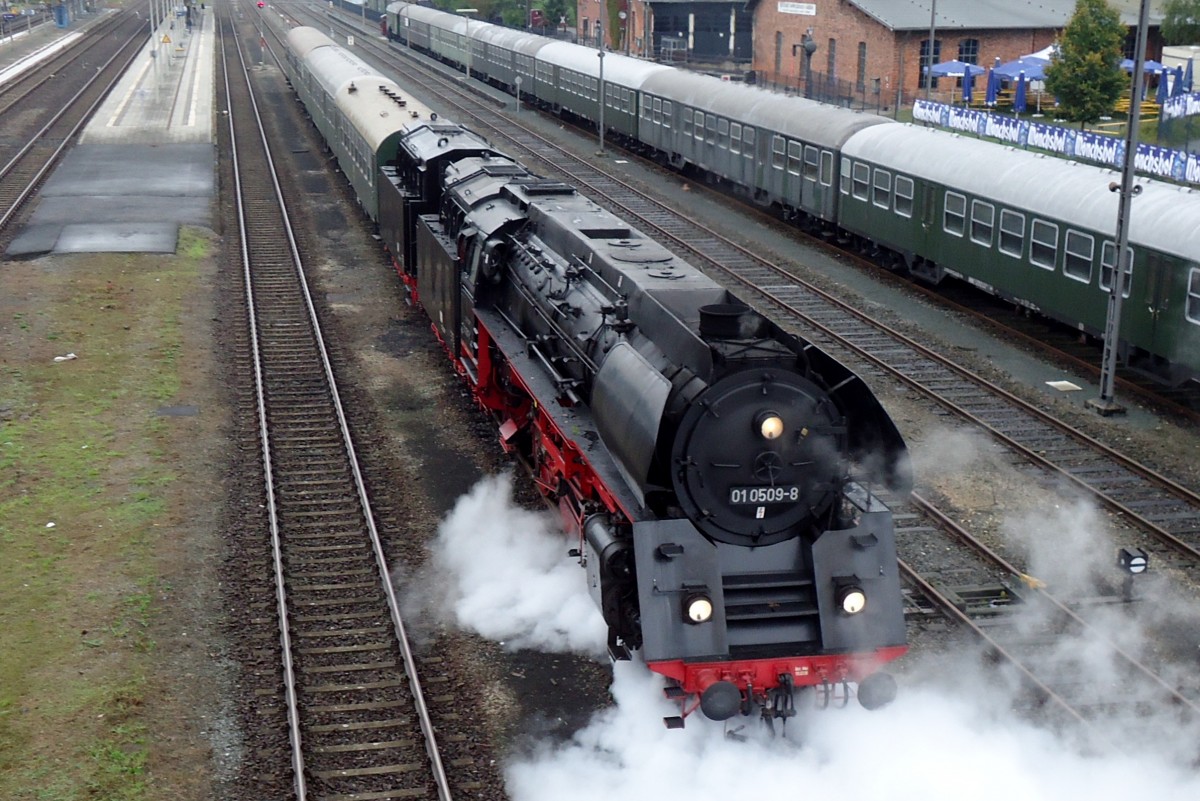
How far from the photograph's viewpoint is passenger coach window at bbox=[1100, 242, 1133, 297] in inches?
786

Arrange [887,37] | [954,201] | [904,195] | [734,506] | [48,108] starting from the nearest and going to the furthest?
[734,506] → [954,201] → [904,195] → [887,37] → [48,108]

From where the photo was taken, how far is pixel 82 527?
1502 centimetres

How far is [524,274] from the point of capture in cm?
1591

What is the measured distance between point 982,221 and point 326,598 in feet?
51.1

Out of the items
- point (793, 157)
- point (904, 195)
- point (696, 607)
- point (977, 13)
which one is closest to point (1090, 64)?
point (977, 13)

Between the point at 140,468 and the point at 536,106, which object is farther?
the point at 536,106

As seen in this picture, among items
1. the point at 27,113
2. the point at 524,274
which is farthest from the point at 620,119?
the point at 524,274

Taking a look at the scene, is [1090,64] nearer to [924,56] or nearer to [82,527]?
[924,56]

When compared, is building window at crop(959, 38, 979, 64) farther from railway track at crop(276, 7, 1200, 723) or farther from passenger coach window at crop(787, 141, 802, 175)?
railway track at crop(276, 7, 1200, 723)

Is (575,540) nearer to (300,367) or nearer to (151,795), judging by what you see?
(151,795)

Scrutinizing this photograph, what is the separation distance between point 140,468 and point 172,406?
2.68 m

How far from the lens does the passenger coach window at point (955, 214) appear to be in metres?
24.4

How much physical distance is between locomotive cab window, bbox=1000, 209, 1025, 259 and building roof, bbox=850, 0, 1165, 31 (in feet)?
109

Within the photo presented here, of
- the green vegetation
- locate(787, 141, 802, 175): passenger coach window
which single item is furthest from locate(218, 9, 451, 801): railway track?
locate(787, 141, 802, 175): passenger coach window
